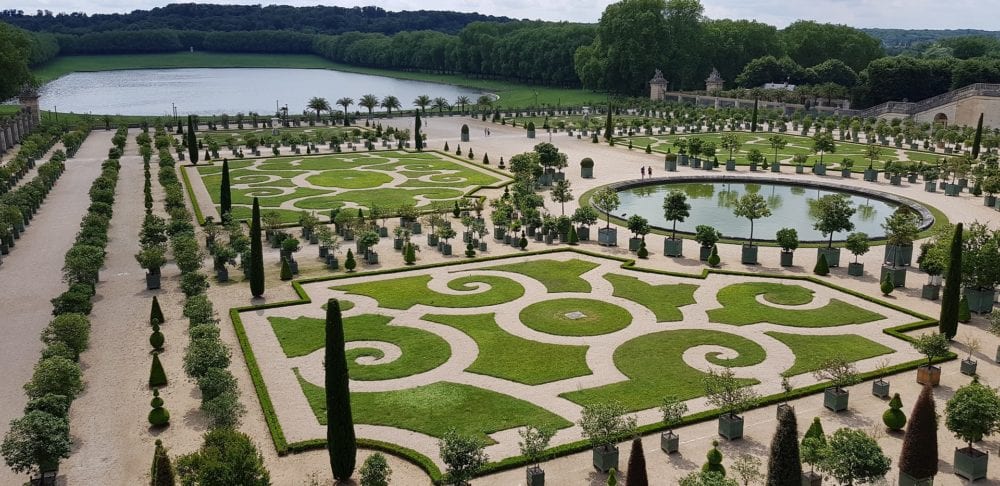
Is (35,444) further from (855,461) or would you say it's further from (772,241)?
(772,241)

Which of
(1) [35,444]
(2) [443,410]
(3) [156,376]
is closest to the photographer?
(1) [35,444]

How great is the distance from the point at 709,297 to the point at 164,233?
3065 cm

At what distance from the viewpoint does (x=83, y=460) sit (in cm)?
2212

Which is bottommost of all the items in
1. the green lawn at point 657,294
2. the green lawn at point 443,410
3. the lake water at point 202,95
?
the green lawn at point 443,410

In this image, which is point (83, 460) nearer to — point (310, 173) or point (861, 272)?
point (861, 272)

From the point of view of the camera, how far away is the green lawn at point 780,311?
32.4 m

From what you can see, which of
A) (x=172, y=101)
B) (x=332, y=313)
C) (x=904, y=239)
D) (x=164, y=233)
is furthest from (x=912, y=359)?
(x=172, y=101)

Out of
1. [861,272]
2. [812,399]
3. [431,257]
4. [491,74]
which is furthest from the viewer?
[491,74]

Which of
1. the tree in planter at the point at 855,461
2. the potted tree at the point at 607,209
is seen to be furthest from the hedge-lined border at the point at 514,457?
the tree in planter at the point at 855,461

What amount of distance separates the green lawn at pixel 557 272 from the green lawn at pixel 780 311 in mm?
6365

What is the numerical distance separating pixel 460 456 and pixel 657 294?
18273 mm

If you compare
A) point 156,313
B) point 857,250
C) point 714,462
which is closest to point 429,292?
point 156,313

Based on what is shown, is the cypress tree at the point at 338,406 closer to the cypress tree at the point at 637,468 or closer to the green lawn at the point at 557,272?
the cypress tree at the point at 637,468

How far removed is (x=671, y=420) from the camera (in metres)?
23.5
